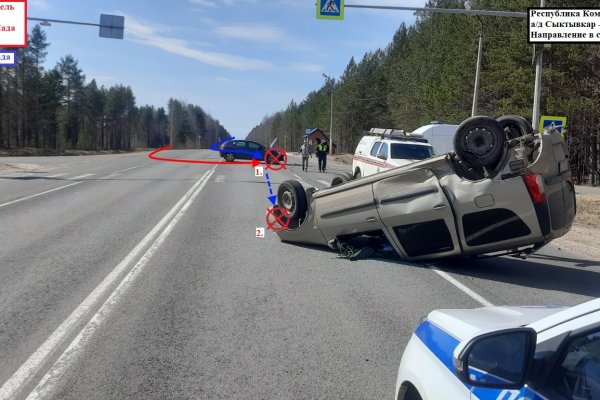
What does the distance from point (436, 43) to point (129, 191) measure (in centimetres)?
4092

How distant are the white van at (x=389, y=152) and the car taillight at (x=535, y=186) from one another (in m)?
8.74

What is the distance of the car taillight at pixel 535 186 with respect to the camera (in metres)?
7.07

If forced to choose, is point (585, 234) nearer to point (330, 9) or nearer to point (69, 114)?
point (330, 9)

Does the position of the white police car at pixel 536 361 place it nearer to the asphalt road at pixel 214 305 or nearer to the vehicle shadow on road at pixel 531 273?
the asphalt road at pixel 214 305

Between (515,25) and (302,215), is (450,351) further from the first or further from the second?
(515,25)

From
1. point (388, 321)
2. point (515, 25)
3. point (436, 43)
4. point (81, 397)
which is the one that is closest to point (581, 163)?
point (515, 25)

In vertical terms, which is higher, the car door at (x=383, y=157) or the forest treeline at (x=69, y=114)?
the forest treeline at (x=69, y=114)

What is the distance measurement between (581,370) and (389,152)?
590 inches

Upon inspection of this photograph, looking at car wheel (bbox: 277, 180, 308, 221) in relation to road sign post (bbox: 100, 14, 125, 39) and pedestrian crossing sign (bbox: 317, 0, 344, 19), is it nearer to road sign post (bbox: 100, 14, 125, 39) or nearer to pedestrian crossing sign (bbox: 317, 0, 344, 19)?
A: pedestrian crossing sign (bbox: 317, 0, 344, 19)

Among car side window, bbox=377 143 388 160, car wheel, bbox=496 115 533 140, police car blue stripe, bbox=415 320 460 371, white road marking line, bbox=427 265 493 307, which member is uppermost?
car wheel, bbox=496 115 533 140

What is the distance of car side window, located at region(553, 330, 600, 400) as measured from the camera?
195 cm

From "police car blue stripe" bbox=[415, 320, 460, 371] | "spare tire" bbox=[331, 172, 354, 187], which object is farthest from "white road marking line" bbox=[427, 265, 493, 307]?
"spare tire" bbox=[331, 172, 354, 187]

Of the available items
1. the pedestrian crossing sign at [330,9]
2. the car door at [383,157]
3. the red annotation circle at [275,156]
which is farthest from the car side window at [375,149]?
the red annotation circle at [275,156]

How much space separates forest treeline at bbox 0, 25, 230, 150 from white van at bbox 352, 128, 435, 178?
236 ft
